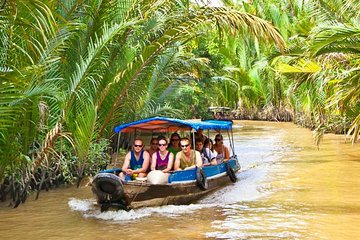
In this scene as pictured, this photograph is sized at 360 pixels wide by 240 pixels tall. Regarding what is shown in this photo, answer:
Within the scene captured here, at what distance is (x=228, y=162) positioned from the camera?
13.1m

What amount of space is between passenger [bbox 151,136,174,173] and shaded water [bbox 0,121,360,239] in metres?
0.89

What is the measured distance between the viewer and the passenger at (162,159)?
1038 centimetres

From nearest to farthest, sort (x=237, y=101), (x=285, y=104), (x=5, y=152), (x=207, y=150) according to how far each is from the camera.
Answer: (x=5, y=152) < (x=207, y=150) < (x=285, y=104) < (x=237, y=101)

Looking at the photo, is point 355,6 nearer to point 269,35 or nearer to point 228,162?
point 269,35

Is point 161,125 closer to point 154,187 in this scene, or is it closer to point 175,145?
point 175,145

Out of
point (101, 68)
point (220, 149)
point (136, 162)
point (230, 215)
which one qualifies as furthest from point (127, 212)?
point (220, 149)

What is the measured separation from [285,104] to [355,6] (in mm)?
28508

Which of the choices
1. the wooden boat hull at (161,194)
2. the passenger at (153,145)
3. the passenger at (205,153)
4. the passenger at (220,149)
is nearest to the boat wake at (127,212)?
the wooden boat hull at (161,194)

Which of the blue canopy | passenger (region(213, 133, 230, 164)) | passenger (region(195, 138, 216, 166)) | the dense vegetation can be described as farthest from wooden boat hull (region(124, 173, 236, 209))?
passenger (region(213, 133, 230, 164))

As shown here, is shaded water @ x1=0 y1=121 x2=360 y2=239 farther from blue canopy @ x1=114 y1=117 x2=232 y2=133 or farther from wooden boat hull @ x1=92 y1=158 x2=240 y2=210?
blue canopy @ x1=114 y1=117 x2=232 y2=133

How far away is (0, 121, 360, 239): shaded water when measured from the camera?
26.8 ft

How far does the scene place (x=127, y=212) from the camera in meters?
9.28

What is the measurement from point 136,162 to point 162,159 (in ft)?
1.66

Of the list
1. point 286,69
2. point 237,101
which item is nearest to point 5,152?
point 286,69
